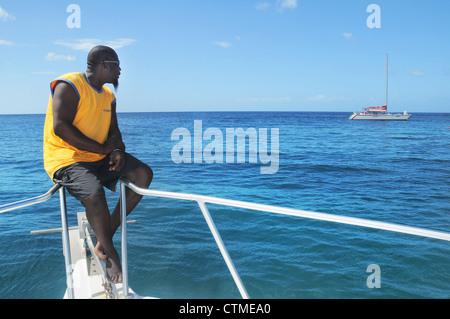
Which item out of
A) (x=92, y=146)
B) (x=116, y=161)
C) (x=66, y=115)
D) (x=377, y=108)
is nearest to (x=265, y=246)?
(x=116, y=161)

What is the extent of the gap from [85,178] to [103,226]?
1.04 feet

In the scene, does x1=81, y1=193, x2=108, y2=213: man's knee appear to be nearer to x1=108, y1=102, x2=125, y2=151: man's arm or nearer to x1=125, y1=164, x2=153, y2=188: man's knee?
x1=125, y1=164, x2=153, y2=188: man's knee

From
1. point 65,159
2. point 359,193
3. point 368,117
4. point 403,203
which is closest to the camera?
point 65,159

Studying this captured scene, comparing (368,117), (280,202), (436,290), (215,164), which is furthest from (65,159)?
(368,117)

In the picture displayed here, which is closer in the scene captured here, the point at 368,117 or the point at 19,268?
the point at 19,268

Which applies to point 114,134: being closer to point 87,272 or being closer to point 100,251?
point 100,251

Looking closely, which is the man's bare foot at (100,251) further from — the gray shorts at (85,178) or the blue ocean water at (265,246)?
the blue ocean water at (265,246)

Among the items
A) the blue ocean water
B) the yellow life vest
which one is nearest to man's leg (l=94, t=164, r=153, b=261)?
the yellow life vest

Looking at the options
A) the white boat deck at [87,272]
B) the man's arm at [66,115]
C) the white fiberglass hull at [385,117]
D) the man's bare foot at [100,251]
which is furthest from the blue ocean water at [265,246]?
the white fiberglass hull at [385,117]

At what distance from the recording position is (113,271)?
2.37m

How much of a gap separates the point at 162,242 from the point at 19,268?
99.6 inches

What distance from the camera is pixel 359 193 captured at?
12.3 m

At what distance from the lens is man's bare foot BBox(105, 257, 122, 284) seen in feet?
7.68
